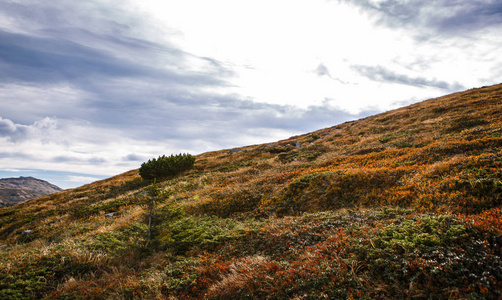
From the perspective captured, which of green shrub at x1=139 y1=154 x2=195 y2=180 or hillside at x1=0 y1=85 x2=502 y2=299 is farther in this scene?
green shrub at x1=139 y1=154 x2=195 y2=180

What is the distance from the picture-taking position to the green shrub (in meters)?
31.8

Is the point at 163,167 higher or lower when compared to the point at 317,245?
higher

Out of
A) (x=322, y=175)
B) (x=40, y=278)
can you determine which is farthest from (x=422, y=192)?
(x=40, y=278)

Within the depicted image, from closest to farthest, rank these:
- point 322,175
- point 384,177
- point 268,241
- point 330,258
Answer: point 330,258, point 268,241, point 384,177, point 322,175

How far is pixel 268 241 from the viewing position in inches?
327

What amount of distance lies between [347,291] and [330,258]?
4.08 feet

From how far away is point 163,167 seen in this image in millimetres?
31688

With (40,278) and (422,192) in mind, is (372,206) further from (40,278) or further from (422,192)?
(40,278)

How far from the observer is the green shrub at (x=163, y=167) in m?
31.8

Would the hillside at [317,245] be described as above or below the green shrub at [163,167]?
below

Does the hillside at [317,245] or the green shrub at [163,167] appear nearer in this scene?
the hillside at [317,245]

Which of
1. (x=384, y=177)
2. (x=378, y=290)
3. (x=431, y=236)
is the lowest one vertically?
(x=378, y=290)

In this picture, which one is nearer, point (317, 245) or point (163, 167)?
point (317, 245)

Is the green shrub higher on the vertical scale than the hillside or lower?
higher
